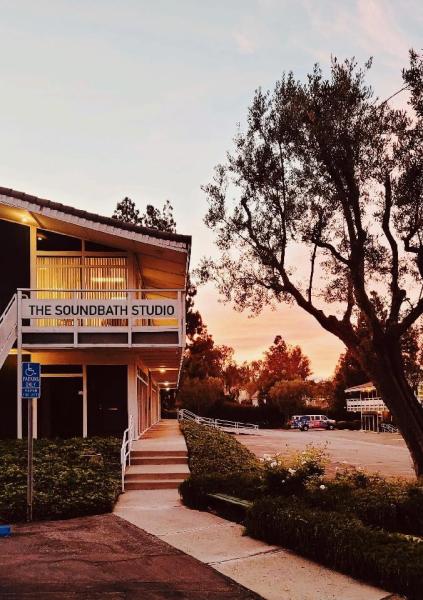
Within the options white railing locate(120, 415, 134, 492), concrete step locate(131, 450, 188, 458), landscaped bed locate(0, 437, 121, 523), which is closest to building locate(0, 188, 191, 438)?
white railing locate(120, 415, 134, 492)

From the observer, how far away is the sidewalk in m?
7.11

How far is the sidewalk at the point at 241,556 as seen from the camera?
23.3 ft

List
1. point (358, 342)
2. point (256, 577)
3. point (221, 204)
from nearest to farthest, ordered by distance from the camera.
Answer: point (256, 577)
point (358, 342)
point (221, 204)

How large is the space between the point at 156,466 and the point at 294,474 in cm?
627

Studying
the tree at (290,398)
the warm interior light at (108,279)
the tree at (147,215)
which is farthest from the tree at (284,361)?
the warm interior light at (108,279)

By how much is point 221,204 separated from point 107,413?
677 centimetres

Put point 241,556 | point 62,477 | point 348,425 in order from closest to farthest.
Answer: point 241,556, point 62,477, point 348,425

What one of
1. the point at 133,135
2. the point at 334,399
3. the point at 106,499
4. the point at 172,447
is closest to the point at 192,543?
the point at 106,499

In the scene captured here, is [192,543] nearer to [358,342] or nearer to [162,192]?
[358,342]

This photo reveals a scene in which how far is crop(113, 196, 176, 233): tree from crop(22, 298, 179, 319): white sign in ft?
115

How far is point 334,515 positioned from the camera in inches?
344

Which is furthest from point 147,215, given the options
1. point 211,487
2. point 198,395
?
point 211,487

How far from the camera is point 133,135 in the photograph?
2161cm

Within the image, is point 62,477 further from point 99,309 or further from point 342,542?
point 342,542
